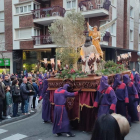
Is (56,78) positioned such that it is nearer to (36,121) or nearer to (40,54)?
(36,121)

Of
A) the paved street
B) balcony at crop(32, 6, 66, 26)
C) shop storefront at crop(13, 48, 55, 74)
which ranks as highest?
balcony at crop(32, 6, 66, 26)

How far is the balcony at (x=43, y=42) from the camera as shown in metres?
21.6

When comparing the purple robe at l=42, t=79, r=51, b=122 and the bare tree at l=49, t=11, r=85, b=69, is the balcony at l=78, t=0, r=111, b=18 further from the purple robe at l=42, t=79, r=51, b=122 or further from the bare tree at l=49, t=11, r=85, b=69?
the purple robe at l=42, t=79, r=51, b=122

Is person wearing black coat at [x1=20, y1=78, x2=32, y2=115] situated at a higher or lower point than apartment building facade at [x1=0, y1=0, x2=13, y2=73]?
lower

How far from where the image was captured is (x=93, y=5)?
2008cm

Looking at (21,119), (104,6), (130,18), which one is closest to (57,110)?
(21,119)

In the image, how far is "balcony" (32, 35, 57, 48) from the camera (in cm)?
2164

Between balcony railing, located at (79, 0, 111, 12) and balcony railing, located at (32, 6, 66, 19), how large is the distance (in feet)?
7.33

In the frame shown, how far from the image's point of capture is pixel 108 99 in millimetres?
5965

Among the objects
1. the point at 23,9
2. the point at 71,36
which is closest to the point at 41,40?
the point at 23,9

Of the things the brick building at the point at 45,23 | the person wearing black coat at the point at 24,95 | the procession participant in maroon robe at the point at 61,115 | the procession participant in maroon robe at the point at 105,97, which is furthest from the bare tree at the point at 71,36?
the procession participant in maroon robe at the point at 105,97

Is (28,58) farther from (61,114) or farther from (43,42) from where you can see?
(61,114)

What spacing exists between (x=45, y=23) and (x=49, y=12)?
4.38 feet

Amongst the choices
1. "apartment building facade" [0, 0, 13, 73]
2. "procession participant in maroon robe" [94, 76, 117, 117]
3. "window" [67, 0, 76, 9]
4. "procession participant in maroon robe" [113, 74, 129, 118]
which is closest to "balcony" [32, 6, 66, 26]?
"window" [67, 0, 76, 9]
